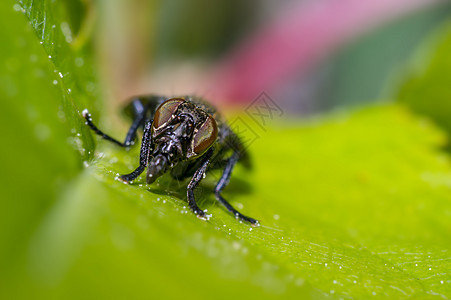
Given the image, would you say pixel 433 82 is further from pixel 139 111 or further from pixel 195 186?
pixel 195 186

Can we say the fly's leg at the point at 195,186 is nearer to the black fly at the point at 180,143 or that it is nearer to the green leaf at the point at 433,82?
the black fly at the point at 180,143

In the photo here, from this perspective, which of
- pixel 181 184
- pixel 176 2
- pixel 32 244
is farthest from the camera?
pixel 176 2

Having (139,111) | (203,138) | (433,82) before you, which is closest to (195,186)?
(203,138)

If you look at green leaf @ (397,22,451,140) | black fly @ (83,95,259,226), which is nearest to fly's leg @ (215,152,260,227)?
black fly @ (83,95,259,226)

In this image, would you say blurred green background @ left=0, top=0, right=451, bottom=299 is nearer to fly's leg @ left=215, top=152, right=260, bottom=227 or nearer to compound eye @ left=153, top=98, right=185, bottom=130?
fly's leg @ left=215, top=152, right=260, bottom=227

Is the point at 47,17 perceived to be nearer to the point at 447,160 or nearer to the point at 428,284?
the point at 428,284

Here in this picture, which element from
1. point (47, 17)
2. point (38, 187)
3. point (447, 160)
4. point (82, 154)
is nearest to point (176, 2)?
point (447, 160)

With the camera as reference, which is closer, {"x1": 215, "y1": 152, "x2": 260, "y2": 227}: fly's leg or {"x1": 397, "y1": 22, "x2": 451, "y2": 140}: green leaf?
{"x1": 215, "y1": 152, "x2": 260, "y2": 227}: fly's leg
